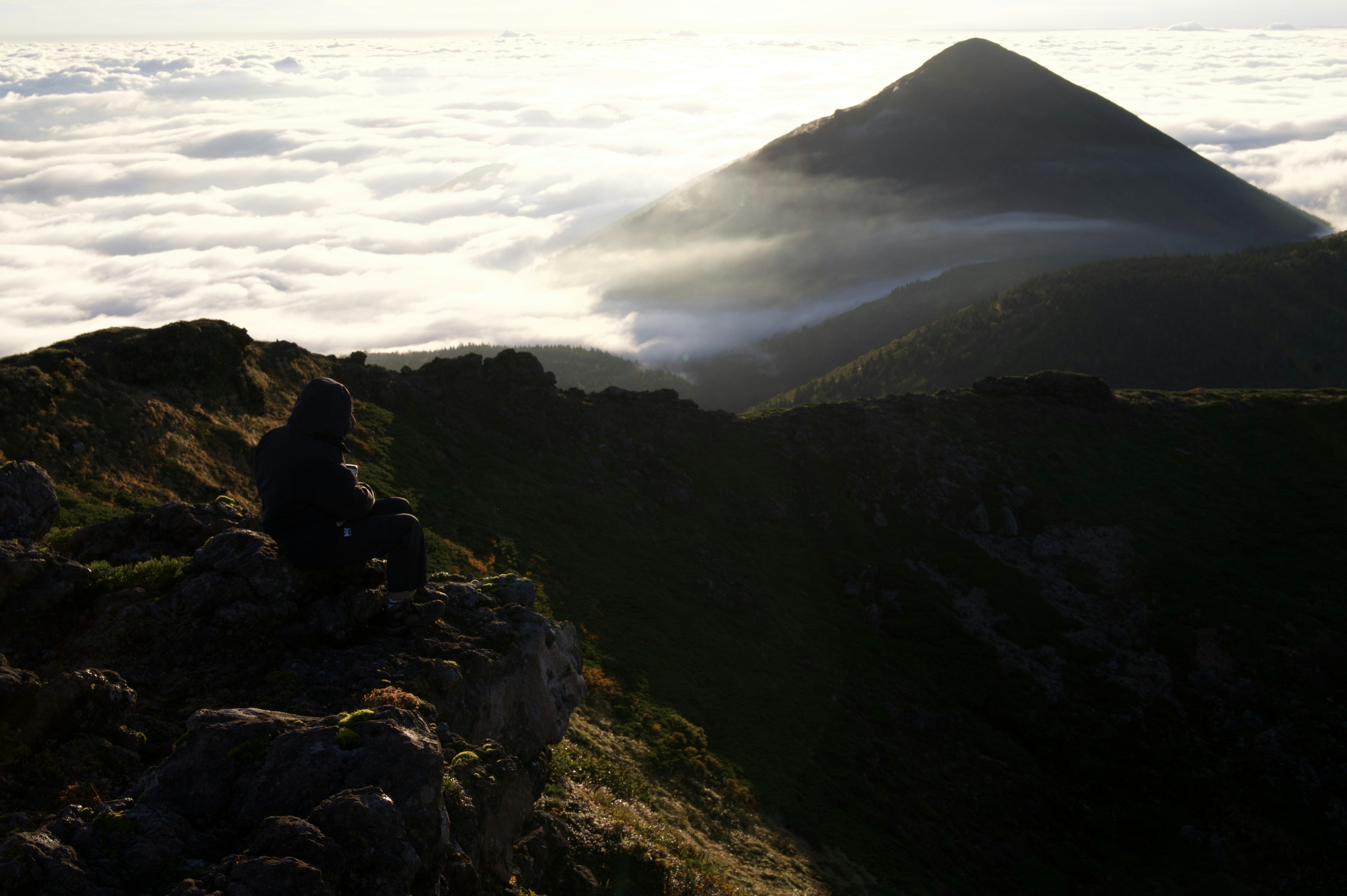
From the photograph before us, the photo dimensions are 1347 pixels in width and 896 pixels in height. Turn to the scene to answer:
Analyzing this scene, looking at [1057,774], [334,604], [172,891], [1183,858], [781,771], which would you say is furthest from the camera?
[1057,774]

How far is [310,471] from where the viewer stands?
10.8 m

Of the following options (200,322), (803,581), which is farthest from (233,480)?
(803,581)

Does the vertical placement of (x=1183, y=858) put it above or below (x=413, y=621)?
below

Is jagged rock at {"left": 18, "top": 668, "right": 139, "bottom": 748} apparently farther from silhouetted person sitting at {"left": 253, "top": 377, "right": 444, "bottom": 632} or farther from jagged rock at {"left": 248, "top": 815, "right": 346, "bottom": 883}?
jagged rock at {"left": 248, "top": 815, "right": 346, "bottom": 883}

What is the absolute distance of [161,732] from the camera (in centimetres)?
948

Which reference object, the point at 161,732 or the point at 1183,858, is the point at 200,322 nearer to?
the point at 161,732

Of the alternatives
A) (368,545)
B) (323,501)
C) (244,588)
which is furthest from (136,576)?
(368,545)

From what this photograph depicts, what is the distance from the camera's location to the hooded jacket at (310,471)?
10859 mm

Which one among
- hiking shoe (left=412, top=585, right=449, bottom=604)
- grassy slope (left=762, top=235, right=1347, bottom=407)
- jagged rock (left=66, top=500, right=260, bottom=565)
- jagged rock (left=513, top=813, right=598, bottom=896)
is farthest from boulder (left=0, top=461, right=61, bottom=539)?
grassy slope (left=762, top=235, right=1347, bottom=407)

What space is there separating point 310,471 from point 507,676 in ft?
15.5

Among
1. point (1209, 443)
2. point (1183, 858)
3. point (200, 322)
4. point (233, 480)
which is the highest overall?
point (200, 322)

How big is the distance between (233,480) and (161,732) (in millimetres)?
18788

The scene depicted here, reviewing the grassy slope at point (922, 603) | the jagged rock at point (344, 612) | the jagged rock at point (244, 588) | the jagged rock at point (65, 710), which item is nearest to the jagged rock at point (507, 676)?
the jagged rock at point (344, 612)

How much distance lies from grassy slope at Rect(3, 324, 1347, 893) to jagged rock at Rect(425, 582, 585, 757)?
10628 millimetres
